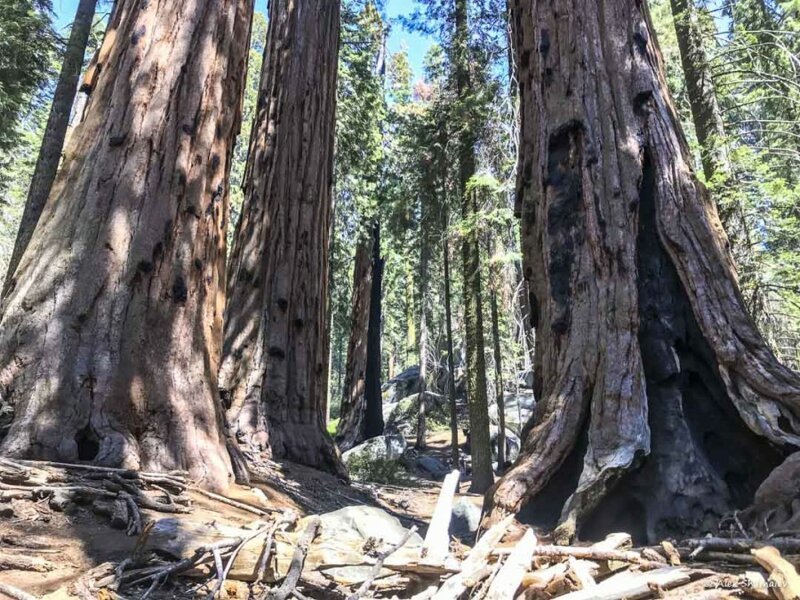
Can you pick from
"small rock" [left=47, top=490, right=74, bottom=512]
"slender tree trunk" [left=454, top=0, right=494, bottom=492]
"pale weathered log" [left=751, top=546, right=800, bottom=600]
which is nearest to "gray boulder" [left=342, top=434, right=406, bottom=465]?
"slender tree trunk" [left=454, top=0, right=494, bottom=492]

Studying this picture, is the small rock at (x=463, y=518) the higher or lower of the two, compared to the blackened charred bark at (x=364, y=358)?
lower

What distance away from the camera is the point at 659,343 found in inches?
127

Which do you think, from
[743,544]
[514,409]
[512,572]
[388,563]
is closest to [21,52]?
[388,563]

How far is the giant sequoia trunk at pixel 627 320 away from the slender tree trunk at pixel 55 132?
10297 millimetres

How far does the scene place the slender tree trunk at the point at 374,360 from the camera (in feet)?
56.5

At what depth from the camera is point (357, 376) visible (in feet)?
54.1

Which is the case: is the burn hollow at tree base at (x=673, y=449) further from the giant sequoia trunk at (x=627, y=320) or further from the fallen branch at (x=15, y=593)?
the fallen branch at (x=15, y=593)

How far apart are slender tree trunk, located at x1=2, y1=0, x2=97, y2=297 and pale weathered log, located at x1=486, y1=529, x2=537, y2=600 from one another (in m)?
11.5

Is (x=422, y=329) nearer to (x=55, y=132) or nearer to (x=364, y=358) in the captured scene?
(x=364, y=358)

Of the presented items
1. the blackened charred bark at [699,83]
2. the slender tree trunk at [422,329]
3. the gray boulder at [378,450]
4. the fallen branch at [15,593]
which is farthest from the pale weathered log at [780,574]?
the slender tree trunk at [422,329]

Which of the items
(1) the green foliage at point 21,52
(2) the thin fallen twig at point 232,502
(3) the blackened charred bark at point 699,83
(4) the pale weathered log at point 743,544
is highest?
(1) the green foliage at point 21,52

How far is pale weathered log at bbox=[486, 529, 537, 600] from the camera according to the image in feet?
5.87

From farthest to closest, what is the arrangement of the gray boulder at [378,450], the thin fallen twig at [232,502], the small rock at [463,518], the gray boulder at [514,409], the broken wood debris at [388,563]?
the gray boulder at [514,409] → the gray boulder at [378,450] → the small rock at [463,518] → the thin fallen twig at [232,502] → the broken wood debris at [388,563]

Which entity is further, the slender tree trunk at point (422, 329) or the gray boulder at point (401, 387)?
the gray boulder at point (401, 387)
